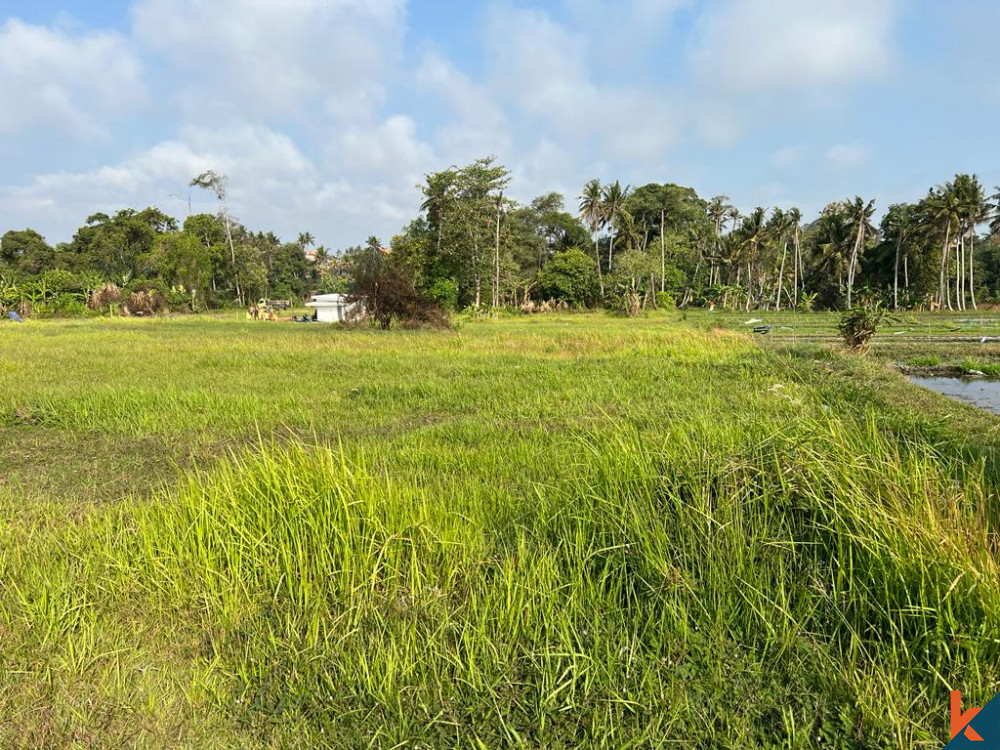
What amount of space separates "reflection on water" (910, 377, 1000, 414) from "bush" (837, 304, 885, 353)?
2.22 meters

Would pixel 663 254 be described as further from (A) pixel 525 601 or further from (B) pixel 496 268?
(A) pixel 525 601

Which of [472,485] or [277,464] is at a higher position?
[277,464]

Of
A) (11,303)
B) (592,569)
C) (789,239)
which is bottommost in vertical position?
(592,569)

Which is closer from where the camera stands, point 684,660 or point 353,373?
point 684,660

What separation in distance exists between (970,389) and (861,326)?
365cm

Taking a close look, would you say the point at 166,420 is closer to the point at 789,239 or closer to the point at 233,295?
the point at 233,295

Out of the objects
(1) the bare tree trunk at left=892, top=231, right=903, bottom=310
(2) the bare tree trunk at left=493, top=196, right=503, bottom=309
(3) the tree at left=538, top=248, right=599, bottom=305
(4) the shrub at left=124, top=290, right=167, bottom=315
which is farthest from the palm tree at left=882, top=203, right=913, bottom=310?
(4) the shrub at left=124, top=290, right=167, bottom=315

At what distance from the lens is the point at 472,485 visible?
3.85 metres

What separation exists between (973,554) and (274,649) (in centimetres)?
304

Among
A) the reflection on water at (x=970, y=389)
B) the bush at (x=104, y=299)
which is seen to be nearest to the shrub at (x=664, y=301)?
the reflection on water at (x=970, y=389)

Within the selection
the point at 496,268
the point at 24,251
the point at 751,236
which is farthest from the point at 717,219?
the point at 24,251

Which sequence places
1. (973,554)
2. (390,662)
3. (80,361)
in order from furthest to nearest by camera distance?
(80,361)
(973,554)
(390,662)

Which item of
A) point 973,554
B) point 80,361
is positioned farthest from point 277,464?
point 80,361

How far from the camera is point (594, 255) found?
5456cm
